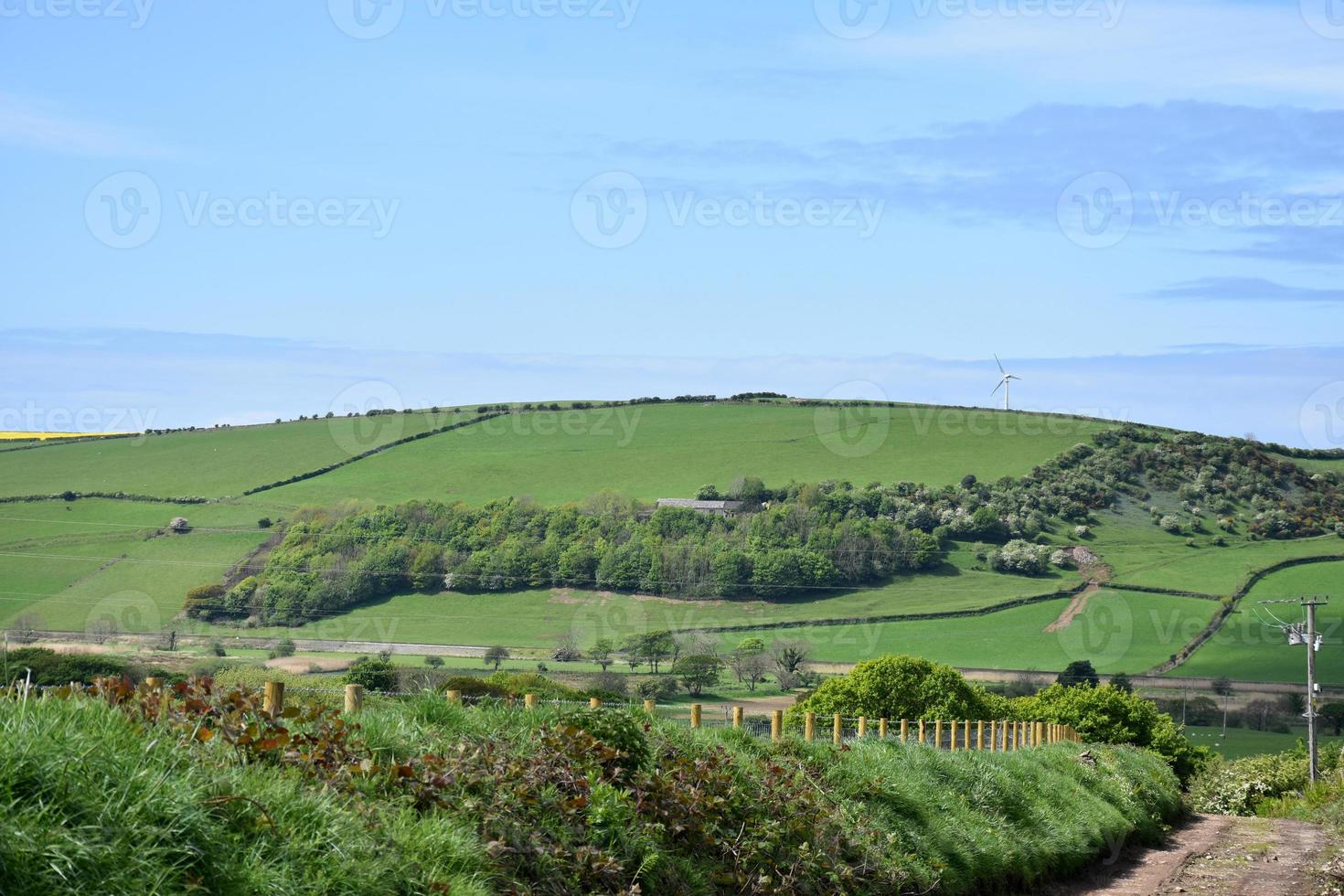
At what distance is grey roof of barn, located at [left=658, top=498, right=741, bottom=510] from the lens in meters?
143

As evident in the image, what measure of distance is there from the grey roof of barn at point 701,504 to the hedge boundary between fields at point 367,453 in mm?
32376

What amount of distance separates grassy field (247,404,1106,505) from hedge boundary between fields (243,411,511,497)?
1294 millimetres

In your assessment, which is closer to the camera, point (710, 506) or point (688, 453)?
point (710, 506)

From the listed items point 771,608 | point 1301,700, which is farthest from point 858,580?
point 1301,700

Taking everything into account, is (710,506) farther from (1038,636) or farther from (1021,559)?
(1038,636)

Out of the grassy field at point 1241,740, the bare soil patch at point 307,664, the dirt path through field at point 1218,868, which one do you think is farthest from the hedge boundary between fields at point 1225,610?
the dirt path through field at point 1218,868

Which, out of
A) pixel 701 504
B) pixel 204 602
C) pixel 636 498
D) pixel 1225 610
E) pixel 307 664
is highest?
pixel 636 498

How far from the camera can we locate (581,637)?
120m

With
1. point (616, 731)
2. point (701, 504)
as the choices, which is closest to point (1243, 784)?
point (616, 731)

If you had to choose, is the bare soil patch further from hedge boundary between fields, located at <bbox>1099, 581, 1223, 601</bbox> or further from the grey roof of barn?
hedge boundary between fields, located at <bbox>1099, 581, 1223, 601</bbox>

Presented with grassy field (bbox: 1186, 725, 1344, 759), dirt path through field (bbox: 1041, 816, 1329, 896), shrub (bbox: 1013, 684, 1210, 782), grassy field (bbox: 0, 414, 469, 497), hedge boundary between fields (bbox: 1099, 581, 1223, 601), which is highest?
grassy field (bbox: 0, 414, 469, 497)

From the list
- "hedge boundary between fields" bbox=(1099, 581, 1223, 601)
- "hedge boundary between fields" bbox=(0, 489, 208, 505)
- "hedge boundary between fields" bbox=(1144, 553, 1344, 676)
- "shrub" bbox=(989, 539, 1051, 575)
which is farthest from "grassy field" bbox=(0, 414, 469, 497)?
"hedge boundary between fields" bbox=(1144, 553, 1344, 676)

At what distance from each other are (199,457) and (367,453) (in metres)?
18.6

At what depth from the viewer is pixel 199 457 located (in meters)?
154
